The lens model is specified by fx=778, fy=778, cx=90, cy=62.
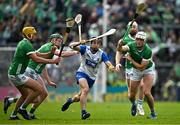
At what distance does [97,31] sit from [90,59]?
14.1 m

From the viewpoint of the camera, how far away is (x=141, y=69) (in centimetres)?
2216

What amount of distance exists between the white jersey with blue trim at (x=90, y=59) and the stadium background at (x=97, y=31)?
41.3 ft

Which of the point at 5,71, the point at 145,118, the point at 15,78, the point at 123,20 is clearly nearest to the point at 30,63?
the point at 15,78

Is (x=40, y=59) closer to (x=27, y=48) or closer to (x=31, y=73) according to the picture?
(x=27, y=48)

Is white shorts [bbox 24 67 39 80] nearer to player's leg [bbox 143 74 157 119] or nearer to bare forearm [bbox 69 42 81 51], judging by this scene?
bare forearm [bbox 69 42 81 51]

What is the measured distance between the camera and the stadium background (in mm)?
35188

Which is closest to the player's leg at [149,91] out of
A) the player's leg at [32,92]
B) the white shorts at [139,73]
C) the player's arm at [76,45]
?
the white shorts at [139,73]

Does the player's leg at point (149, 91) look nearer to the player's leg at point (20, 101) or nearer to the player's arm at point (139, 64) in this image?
the player's arm at point (139, 64)

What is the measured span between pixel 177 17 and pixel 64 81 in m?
7.07

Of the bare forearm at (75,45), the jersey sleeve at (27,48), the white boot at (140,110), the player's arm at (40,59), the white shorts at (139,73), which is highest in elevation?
the jersey sleeve at (27,48)

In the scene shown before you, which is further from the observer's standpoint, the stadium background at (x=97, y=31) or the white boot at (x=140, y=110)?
the stadium background at (x=97, y=31)

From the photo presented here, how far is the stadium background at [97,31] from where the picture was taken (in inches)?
1385

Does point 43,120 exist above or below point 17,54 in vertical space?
below

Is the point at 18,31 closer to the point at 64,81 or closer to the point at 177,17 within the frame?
the point at 64,81
